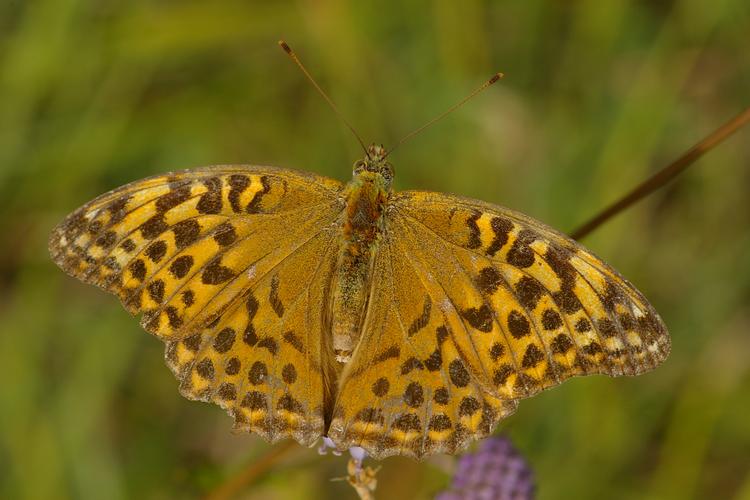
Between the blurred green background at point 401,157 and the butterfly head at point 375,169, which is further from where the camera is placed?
the blurred green background at point 401,157

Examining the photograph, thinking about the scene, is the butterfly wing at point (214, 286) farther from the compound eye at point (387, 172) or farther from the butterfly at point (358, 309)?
the compound eye at point (387, 172)

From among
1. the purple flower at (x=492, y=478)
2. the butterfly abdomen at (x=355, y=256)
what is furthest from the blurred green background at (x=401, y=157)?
the butterfly abdomen at (x=355, y=256)

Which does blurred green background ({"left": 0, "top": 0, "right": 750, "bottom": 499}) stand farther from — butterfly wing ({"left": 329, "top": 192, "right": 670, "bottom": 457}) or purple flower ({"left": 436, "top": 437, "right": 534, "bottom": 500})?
butterfly wing ({"left": 329, "top": 192, "right": 670, "bottom": 457})

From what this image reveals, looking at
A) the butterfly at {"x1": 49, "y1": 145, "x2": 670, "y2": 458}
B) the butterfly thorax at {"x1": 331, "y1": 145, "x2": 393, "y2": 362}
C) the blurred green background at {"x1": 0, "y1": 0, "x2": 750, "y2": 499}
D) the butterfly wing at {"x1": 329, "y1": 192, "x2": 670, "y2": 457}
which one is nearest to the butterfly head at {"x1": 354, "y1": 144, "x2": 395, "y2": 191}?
the butterfly thorax at {"x1": 331, "y1": 145, "x2": 393, "y2": 362}

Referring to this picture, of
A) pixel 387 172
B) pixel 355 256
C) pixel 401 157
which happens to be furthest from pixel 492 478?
pixel 401 157

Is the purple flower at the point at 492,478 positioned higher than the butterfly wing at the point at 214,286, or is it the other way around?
the butterfly wing at the point at 214,286

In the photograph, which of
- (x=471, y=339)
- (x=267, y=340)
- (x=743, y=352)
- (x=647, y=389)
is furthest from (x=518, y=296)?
(x=743, y=352)

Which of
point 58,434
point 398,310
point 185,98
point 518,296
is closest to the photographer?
point 518,296

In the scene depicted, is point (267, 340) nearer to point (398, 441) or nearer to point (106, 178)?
point (398, 441)
